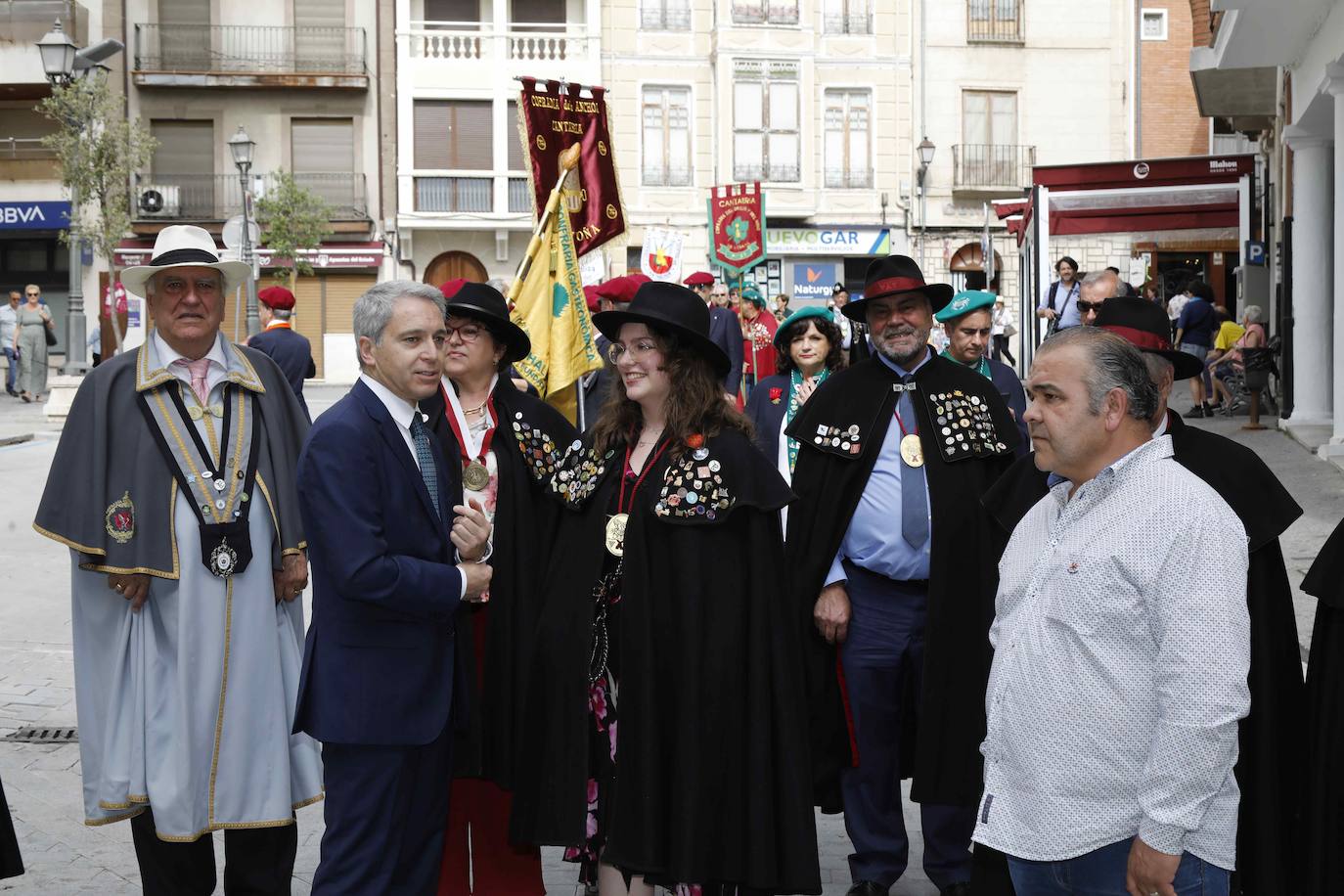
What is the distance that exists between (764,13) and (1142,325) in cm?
3454

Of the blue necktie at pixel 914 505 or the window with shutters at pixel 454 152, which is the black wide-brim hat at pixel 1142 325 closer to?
the blue necktie at pixel 914 505

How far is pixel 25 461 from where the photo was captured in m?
17.3

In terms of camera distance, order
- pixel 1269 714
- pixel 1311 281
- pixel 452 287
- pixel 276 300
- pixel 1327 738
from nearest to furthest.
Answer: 1. pixel 1327 738
2. pixel 1269 714
3. pixel 452 287
4. pixel 276 300
5. pixel 1311 281

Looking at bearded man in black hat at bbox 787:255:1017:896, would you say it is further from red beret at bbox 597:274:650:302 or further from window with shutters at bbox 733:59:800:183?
window with shutters at bbox 733:59:800:183

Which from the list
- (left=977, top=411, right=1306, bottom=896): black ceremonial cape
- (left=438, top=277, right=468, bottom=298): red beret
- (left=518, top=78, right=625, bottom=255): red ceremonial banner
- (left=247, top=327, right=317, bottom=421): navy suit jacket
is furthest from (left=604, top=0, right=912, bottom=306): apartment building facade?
(left=977, top=411, right=1306, bottom=896): black ceremonial cape

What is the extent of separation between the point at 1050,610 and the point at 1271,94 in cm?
1975

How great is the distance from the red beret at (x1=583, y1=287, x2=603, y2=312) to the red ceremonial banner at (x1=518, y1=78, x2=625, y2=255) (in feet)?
1.28

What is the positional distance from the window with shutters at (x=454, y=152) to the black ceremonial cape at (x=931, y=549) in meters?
33.4

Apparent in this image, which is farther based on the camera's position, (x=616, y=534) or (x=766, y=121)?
(x=766, y=121)

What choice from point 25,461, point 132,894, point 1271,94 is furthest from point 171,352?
point 1271,94

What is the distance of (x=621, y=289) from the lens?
8781 mm

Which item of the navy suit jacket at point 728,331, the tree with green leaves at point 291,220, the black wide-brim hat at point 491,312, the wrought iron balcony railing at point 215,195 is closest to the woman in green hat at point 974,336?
the black wide-brim hat at point 491,312

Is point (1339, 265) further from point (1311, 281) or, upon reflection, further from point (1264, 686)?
point (1264, 686)

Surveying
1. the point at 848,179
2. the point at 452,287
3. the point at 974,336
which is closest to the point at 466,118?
the point at 848,179
